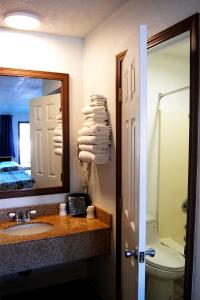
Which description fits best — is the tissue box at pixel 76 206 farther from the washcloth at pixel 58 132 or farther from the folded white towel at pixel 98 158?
the washcloth at pixel 58 132

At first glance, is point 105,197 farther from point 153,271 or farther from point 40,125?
point 40,125

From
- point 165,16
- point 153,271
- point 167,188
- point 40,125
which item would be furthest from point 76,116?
point 153,271

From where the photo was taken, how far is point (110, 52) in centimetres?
219

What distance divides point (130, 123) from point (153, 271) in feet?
4.26

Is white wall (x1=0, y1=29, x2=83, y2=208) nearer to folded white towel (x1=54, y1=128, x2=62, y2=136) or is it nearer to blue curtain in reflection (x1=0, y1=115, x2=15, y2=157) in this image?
folded white towel (x1=54, y1=128, x2=62, y2=136)

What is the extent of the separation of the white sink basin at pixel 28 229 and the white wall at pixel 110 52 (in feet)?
1.62

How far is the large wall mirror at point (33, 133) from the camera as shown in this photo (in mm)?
2387

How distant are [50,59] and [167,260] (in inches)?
78.5

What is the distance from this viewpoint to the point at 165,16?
Answer: 1608 millimetres

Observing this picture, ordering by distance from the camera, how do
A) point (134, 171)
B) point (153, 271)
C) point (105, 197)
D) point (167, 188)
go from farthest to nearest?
point (167, 188), point (105, 197), point (153, 271), point (134, 171)

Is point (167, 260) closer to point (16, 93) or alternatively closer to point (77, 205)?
point (77, 205)

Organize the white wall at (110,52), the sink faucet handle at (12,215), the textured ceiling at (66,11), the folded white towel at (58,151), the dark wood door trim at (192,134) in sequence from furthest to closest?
the folded white towel at (58,151) < the sink faucet handle at (12,215) < the textured ceiling at (66,11) < the white wall at (110,52) < the dark wood door trim at (192,134)

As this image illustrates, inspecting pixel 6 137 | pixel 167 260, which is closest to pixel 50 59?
pixel 6 137

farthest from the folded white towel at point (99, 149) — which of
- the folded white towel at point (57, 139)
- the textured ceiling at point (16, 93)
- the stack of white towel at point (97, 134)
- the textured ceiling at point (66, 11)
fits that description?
the textured ceiling at point (66, 11)
